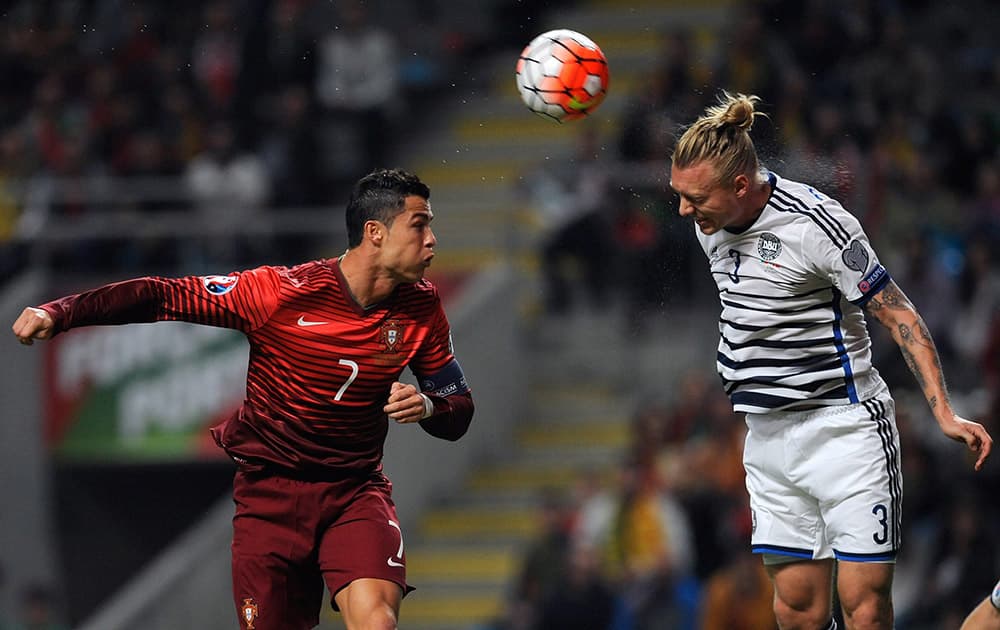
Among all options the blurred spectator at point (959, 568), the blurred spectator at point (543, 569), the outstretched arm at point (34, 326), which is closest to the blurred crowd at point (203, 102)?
the blurred spectator at point (543, 569)

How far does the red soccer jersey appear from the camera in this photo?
20.5 ft

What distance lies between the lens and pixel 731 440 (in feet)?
39.5

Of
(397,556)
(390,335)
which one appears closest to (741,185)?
(390,335)

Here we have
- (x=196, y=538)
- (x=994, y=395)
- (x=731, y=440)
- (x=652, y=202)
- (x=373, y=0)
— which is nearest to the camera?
(x=652, y=202)

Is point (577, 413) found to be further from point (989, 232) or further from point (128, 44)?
point (128, 44)

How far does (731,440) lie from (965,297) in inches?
84.2

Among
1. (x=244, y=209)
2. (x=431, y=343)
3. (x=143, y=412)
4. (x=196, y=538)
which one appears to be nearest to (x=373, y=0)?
(x=244, y=209)

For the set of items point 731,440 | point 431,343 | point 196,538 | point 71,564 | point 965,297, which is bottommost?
point 71,564

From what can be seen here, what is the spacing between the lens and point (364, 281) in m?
6.28

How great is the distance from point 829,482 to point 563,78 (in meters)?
2.05

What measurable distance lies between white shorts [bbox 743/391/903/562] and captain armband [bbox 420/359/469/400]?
1.15 m

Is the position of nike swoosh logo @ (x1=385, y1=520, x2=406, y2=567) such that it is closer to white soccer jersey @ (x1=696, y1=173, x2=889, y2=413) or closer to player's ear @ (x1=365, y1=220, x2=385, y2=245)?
player's ear @ (x1=365, y1=220, x2=385, y2=245)

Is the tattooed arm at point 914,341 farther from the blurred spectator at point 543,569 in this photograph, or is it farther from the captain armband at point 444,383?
the blurred spectator at point 543,569

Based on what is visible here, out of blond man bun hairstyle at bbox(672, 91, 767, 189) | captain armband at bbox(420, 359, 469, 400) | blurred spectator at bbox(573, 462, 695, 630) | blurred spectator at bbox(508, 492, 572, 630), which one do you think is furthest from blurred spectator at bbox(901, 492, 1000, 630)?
blond man bun hairstyle at bbox(672, 91, 767, 189)
